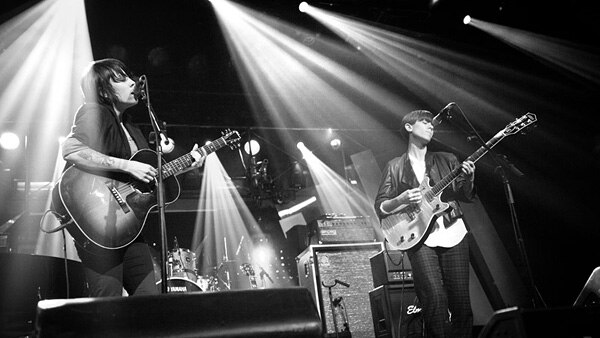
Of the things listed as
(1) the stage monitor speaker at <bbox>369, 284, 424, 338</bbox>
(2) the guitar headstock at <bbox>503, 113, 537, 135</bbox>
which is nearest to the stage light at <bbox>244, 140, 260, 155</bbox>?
(1) the stage monitor speaker at <bbox>369, 284, 424, 338</bbox>

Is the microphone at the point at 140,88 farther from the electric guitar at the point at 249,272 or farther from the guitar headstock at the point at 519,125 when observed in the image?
the electric guitar at the point at 249,272

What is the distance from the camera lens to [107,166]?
2.80m

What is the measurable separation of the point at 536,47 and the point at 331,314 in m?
4.65

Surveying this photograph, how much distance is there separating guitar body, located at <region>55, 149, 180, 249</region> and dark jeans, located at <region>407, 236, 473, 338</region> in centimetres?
190

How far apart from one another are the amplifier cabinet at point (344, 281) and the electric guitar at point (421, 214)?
5.71 feet

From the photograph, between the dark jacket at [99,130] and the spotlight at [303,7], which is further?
the spotlight at [303,7]

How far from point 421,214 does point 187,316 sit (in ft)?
8.89

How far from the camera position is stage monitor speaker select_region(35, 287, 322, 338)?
1.42 m

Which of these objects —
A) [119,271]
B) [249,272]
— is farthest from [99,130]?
[249,272]

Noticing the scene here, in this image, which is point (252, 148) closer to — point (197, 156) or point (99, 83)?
point (197, 156)

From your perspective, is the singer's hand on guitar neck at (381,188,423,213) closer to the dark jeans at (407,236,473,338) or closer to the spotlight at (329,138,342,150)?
the dark jeans at (407,236,473,338)

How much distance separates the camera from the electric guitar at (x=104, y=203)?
2707mm

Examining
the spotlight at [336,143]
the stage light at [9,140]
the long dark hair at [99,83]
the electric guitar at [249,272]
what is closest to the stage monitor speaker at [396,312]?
the long dark hair at [99,83]

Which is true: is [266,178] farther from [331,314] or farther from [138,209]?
[138,209]
